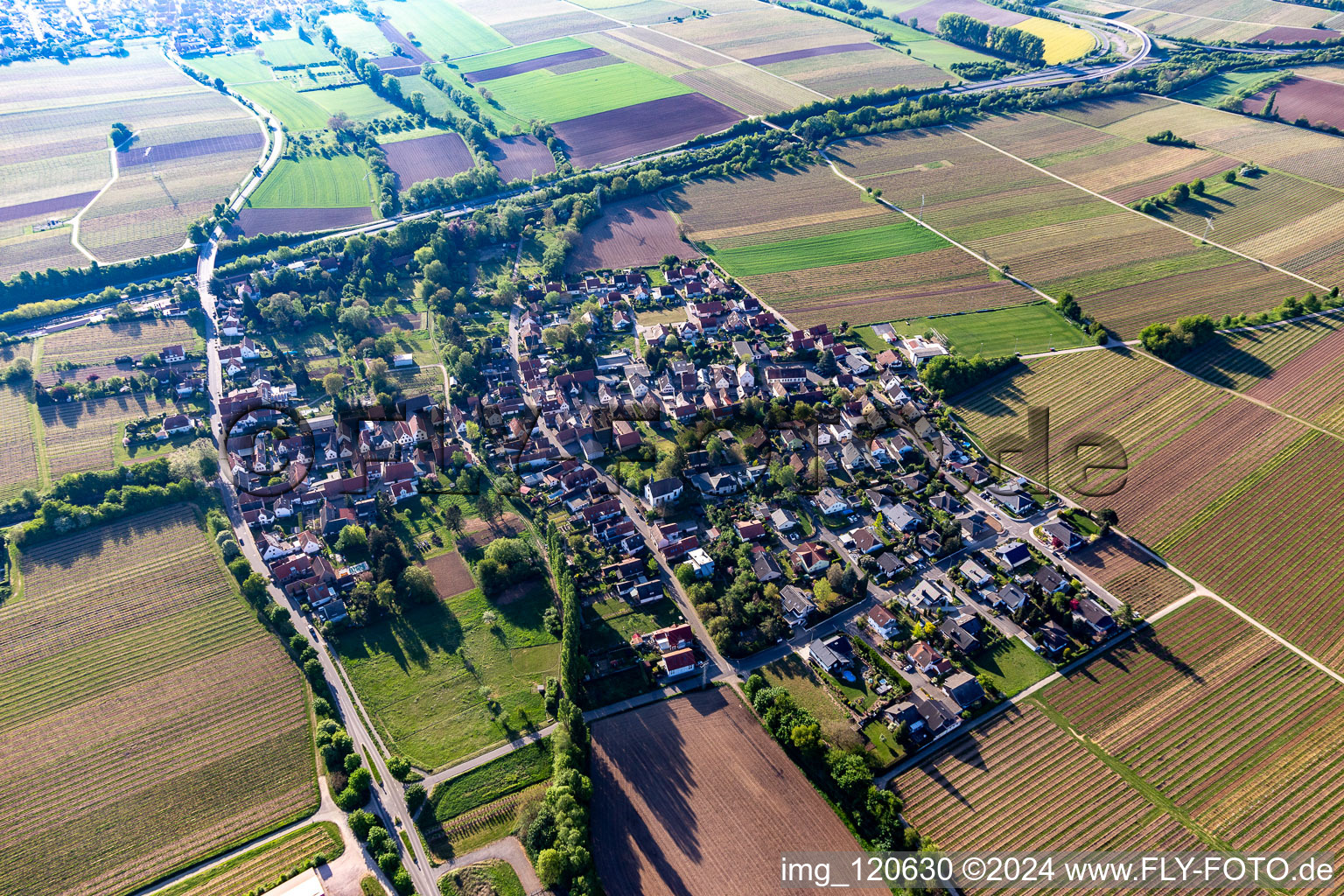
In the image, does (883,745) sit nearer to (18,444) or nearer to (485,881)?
(485,881)

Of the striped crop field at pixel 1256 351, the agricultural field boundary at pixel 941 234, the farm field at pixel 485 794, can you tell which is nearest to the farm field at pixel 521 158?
the agricultural field boundary at pixel 941 234

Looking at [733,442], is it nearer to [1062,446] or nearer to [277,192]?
[1062,446]

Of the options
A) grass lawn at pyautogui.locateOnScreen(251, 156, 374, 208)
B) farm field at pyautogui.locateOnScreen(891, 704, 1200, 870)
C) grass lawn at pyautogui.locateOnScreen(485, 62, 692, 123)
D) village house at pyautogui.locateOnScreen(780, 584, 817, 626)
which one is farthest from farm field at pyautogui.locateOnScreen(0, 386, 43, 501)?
grass lawn at pyautogui.locateOnScreen(485, 62, 692, 123)

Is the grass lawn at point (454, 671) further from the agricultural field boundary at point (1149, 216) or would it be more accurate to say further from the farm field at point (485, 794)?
the agricultural field boundary at point (1149, 216)

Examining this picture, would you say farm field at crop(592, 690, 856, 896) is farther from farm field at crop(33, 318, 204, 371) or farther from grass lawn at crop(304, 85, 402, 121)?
grass lawn at crop(304, 85, 402, 121)

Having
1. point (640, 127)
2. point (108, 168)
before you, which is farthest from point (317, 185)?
point (640, 127)
